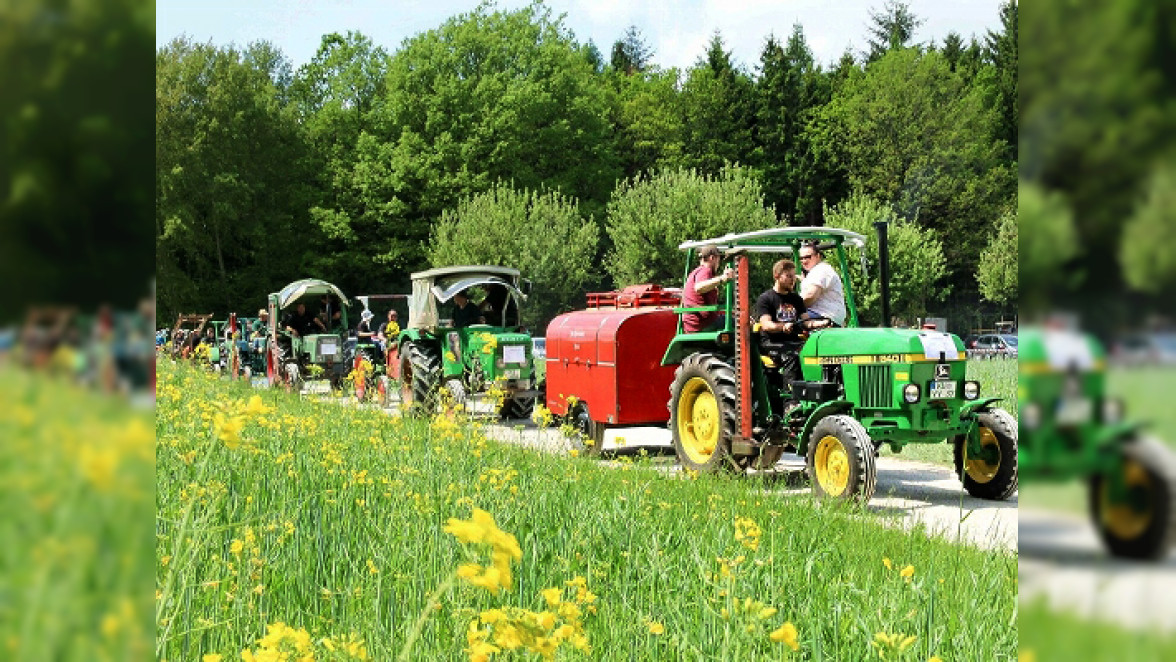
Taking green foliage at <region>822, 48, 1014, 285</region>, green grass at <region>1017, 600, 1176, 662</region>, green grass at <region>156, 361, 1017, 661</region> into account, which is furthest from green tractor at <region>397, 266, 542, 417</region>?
green foliage at <region>822, 48, 1014, 285</region>

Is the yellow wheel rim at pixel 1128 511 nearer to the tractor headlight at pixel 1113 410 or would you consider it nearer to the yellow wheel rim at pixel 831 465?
the tractor headlight at pixel 1113 410

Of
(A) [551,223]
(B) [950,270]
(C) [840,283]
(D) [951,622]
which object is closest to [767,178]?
(B) [950,270]

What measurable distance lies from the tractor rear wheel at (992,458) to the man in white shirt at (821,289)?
1.35m

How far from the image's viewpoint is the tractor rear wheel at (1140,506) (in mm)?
378

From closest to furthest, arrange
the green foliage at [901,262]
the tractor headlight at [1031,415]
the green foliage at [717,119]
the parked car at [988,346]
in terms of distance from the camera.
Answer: the tractor headlight at [1031,415] → the parked car at [988,346] → the green foliage at [901,262] → the green foliage at [717,119]

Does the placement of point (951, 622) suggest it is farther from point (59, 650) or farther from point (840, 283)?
point (840, 283)

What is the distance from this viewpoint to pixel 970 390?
7.97 m

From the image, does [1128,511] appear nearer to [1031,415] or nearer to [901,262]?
[1031,415]

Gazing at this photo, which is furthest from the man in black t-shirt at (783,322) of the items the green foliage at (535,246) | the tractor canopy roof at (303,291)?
the green foliage at (535,246)

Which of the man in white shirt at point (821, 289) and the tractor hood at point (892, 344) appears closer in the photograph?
the tractor hood at point (892, 344)

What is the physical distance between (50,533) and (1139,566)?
49 cm

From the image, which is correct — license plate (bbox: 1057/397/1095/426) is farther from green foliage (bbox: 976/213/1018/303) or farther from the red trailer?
green foliage (bbox: 976/213/1018/303)

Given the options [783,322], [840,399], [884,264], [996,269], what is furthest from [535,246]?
[840,399]

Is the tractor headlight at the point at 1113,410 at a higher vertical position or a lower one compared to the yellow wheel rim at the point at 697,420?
higher
